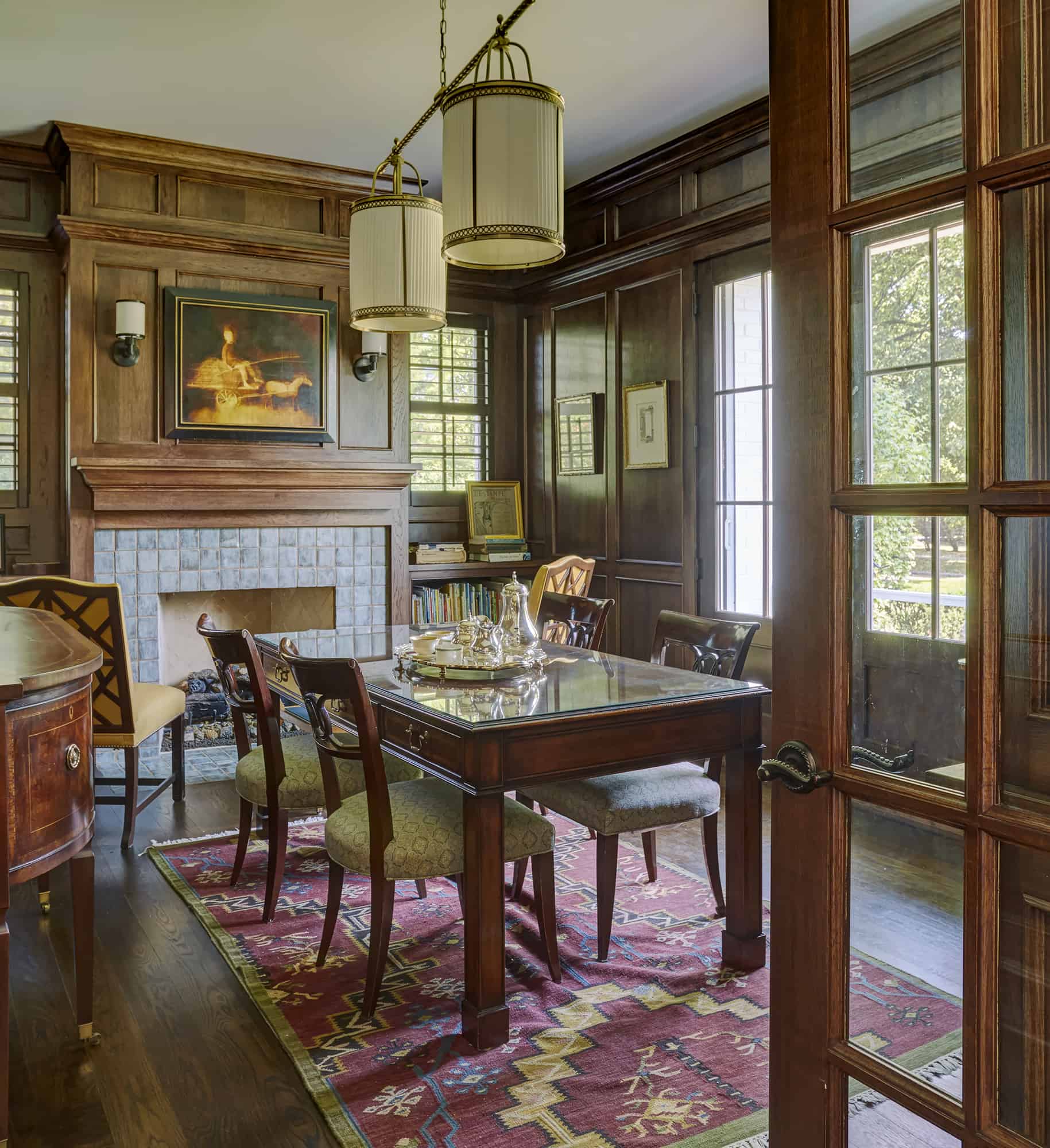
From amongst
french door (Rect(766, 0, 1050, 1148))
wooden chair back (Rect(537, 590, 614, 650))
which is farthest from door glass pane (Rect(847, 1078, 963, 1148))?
wooden chair back (Rect(537, 590, 614, 650))

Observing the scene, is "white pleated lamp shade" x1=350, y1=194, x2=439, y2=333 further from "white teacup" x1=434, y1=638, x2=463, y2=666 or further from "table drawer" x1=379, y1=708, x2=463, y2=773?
"table drawer" x1=379, y1=708, x2=463, y2=773

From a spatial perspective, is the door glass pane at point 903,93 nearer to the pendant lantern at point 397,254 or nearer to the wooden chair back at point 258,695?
the wooden chair back at point 258,695

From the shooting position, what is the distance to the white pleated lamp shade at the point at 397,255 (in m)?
3.21

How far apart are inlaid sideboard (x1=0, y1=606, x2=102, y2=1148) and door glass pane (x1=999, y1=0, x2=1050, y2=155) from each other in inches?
64.6

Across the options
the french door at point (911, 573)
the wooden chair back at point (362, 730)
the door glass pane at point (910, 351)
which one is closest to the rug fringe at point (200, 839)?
the wooden chair back at point (362, 730)

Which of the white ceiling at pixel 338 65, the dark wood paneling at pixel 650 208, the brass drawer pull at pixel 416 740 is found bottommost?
the brass drawer pull at pixel 416 740

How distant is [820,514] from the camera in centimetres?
106

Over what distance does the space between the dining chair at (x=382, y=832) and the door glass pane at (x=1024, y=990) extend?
1494 mm

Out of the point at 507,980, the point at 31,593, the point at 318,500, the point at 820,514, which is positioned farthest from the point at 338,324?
the point at 820,514

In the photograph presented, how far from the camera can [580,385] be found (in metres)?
5.83

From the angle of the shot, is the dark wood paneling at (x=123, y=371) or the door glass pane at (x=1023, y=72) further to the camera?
the dark wood paneling at (x=123, y=371)

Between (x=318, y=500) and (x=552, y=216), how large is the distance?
314cm

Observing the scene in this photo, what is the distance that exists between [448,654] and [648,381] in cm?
285

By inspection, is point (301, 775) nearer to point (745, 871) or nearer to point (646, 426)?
point (745, 871)
